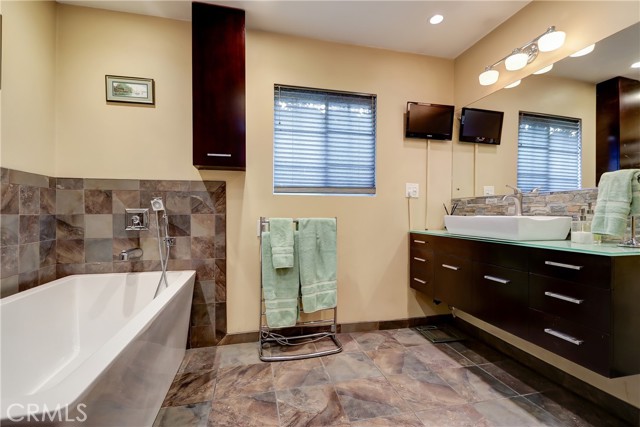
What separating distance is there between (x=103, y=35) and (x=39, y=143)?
0.88m

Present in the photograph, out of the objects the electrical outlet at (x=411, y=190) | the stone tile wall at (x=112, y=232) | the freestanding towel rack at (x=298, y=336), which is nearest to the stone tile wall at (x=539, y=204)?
the electrical outlet at (x=411, y=190)

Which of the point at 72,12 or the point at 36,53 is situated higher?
the point at 72,12

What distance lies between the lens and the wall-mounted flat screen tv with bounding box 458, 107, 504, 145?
214 centimetres

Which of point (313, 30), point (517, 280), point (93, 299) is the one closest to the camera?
point (517, 280)

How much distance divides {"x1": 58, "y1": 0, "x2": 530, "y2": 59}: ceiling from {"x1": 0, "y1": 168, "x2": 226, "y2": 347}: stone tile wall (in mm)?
1236

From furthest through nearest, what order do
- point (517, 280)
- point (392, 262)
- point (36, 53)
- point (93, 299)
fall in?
point (392, 262) → point (93, 299) → point (36, 53) → point (517, 280)

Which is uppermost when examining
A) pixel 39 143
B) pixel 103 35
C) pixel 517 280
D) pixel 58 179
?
pixel 103 35

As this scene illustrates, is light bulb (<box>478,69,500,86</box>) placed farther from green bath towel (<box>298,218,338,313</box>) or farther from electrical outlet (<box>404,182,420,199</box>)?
green bath towel (<box>298,218,338,313</box>)

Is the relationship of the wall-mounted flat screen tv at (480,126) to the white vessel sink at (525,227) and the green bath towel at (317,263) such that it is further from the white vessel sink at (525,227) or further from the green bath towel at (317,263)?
the green bath towel at (317,263)

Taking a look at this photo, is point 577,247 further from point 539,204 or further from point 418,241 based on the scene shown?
point 418,241

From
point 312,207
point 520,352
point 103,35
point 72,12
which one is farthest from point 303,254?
point 72,12

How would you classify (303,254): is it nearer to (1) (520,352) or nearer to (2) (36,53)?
(1) (520,352)

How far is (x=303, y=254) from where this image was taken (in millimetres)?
1977

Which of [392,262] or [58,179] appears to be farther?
[392,262]
